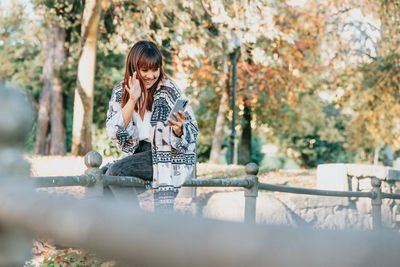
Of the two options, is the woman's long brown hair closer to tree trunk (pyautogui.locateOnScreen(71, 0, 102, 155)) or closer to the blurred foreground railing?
the blurred foreground railing

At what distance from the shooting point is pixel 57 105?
13.1 m

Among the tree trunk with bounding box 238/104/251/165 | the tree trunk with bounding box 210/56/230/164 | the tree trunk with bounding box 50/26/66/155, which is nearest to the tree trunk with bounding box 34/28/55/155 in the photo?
the tree trunk with bounding box 50/26/66/155

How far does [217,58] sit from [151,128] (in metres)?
13.7

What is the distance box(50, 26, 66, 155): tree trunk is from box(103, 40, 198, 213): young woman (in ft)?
32.9

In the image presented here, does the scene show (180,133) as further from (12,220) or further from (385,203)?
(385,203)

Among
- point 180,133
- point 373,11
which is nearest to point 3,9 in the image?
point 373,11

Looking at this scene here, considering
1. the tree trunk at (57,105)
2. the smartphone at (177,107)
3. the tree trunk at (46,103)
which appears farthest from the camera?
the tree trunk at (46,103)

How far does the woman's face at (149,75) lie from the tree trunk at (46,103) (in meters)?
10.5

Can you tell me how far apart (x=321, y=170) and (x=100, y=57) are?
356 inches

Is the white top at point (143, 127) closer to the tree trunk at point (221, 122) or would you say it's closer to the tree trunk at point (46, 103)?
the tree trunk at point (46, 103)

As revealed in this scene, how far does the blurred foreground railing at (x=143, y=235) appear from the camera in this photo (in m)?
0.45

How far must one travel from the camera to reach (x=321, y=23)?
13453 millimetres

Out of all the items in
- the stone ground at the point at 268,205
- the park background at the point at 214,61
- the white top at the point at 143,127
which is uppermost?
the park background at the point at 214,61

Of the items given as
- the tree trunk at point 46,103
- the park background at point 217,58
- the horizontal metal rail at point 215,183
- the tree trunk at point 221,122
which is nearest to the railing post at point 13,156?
the horizontal metal rail at point 215,183
